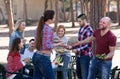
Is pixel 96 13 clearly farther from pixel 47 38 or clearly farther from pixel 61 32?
pixel 47 38

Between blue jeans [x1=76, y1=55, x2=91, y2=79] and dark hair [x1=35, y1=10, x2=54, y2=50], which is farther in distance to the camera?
blue jeans [x1=76, y1=55, x2=91, y2=79]

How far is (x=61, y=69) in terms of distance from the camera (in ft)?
28.7

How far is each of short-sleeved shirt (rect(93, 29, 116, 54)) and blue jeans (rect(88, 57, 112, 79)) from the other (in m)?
0.19

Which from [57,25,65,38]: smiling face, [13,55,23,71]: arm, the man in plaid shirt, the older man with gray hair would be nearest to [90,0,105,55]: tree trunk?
[57,25,65,38]: smiling face

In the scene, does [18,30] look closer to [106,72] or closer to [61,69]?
[61,69]

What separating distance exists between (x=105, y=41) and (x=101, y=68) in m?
0.54

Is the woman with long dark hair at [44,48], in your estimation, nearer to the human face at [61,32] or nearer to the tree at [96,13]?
the human face at [61,32]

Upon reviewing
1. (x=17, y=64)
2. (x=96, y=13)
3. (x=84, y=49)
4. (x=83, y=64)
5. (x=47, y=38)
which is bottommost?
(x=83, y=64)

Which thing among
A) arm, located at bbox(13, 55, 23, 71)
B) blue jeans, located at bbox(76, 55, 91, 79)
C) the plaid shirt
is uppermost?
the plaid shirt

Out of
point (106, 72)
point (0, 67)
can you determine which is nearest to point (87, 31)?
point (106, 72)

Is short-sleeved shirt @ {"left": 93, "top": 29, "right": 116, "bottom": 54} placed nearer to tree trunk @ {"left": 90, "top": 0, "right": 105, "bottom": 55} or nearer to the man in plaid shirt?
the man in plaid shirt

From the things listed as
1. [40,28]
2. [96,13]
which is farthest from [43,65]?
[96,13]

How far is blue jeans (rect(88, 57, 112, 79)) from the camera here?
763 cm

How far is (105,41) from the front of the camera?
7.52 metres
